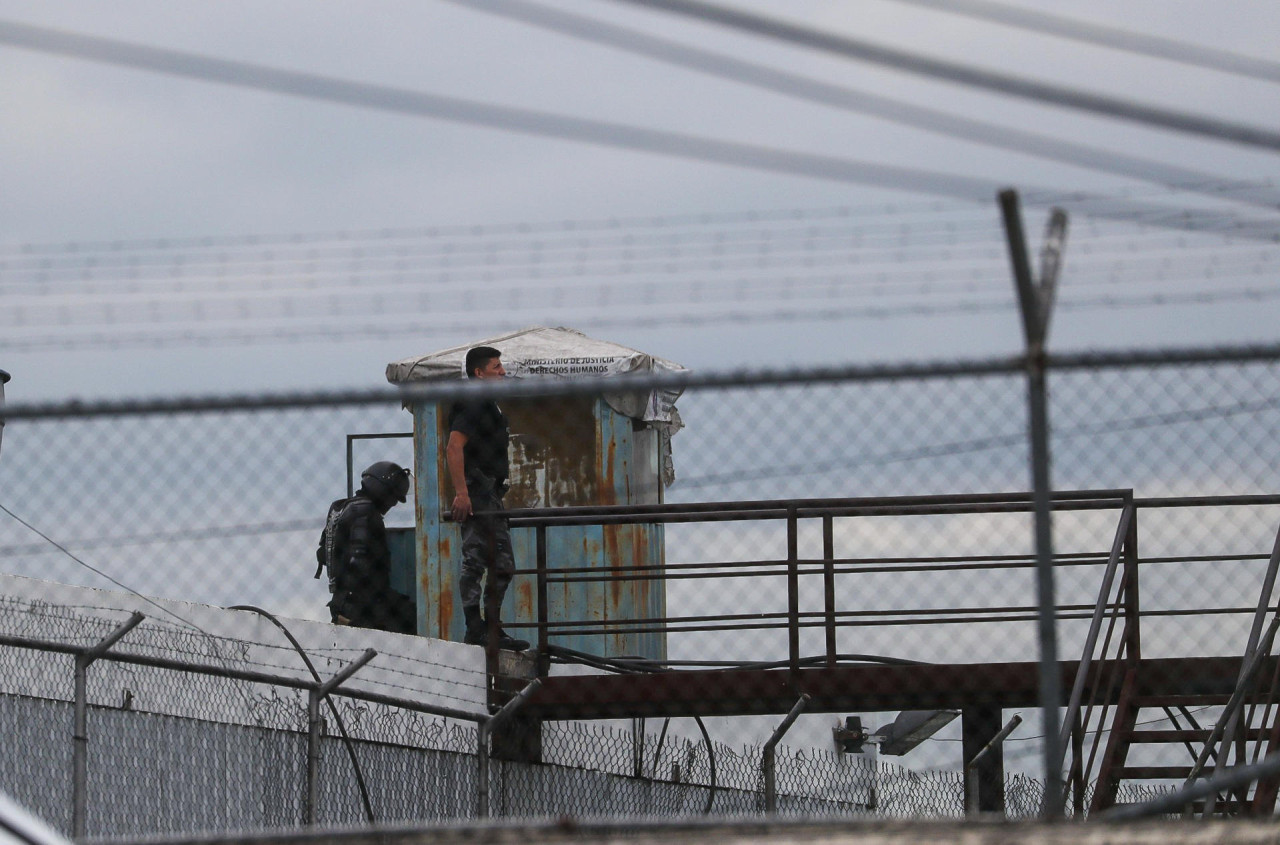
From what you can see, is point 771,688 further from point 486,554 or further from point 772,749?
point 486,554

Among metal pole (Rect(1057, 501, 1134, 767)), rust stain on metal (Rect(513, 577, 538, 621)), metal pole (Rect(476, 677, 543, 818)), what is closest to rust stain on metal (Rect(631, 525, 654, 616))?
rust stain on metal (Rect(513, 577, 538, 621))

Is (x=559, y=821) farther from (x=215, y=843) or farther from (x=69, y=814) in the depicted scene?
(x=69, y=814)

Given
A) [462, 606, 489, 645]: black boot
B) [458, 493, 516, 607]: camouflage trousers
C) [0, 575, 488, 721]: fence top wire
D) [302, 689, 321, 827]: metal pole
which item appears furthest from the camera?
[462, 606, 489, 645]: black boot

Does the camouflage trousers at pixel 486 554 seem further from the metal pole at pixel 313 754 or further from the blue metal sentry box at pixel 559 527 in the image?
the metal pole at pixel 313 754

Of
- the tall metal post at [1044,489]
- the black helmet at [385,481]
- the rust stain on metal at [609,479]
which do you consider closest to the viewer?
the tall metal post at [1044,489]

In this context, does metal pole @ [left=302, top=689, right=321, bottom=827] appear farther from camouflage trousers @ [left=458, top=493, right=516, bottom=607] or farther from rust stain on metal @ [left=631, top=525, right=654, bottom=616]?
rust stain on metal @ [left=631, top=525, right=654, bottom=616]

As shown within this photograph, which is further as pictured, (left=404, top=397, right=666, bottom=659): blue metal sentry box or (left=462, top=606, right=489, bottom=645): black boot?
(left=404, top=397, right=666, bottom=659): blue metal sentry box

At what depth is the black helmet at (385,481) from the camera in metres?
11.7

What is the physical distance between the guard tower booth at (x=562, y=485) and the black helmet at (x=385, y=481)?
0.76m

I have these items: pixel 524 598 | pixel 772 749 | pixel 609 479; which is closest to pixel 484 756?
pixel 772 749

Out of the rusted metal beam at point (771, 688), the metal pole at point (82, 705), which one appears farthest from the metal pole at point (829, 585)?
the metal pole at point (82, 705)

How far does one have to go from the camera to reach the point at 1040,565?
4309 millimetres

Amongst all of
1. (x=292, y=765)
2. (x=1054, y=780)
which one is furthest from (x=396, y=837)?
(x=292, y=765)

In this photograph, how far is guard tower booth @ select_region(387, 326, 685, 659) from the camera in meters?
12.9
